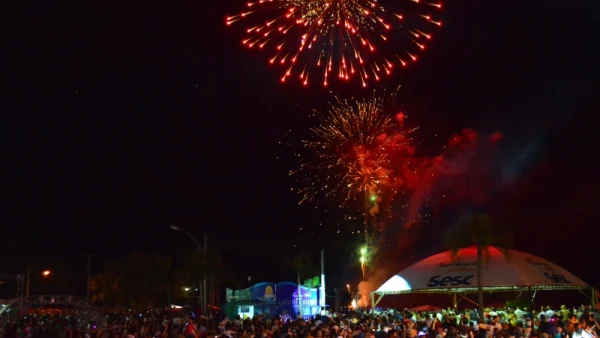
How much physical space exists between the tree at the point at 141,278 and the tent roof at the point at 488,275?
31254mm

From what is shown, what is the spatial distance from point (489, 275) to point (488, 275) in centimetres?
5

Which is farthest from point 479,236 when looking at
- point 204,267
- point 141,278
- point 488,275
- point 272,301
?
point 141,278

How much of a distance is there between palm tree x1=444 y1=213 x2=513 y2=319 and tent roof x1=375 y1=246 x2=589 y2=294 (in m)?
1.22

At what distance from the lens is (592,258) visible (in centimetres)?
4222

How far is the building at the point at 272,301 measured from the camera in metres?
38.4

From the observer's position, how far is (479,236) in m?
30.9

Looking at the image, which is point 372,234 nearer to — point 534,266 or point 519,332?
point 534,266

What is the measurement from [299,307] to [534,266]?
43.3 feet

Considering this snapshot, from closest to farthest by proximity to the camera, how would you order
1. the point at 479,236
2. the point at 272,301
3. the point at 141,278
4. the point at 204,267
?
the point at 479,236 → the point at 272,301 → the point at 204,267 → the point at 141,278

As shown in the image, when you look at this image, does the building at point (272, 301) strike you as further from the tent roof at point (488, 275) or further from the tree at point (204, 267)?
the tent roof at point (488, 275)

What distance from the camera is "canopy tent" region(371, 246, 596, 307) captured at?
107ft

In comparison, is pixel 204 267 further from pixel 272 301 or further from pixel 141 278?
pixel 141 278

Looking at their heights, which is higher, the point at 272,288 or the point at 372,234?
the point at 372,234

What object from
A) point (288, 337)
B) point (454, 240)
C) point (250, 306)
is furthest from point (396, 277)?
point (288, 337)
